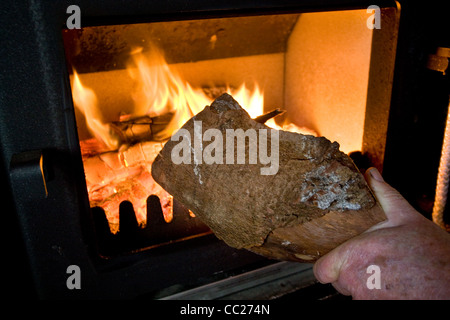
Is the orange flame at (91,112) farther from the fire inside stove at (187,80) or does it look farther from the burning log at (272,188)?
the burning log at (272,188)

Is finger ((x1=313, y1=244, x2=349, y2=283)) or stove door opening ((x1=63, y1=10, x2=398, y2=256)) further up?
stove door opening ((x1=63, y1=10, x2=398, y2=256))

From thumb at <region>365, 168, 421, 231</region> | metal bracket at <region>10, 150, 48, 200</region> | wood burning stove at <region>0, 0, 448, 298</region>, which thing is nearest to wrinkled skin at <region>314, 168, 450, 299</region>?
thumb at <region>365, 168, 421, 231</region>

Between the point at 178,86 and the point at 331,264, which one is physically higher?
the point at 178,86

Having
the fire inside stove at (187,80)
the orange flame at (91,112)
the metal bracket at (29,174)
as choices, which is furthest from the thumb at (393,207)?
the orange flame at (91,112)

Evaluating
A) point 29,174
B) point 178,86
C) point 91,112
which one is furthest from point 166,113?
point 29,174

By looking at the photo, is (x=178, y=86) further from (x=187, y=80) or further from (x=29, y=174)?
(x=29, y=174)

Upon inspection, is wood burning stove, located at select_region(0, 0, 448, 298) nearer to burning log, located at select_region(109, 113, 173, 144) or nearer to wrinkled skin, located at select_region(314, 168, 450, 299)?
burning log, located at select_region(109, 113, 173, 144)

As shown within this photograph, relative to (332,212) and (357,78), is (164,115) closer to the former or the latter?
(357,78)
